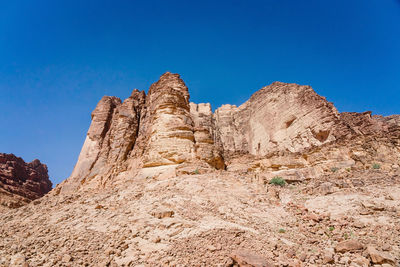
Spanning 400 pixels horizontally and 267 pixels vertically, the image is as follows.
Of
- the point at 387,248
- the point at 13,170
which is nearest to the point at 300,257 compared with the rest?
the point at 387,248

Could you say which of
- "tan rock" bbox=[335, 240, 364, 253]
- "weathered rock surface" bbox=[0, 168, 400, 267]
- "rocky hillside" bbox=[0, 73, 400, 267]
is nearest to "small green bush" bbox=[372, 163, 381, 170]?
"rocky hillside" bbox=[0, 73, 400, 267]

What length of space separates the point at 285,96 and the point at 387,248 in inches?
1074

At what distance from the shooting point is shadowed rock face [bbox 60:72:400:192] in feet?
55.0

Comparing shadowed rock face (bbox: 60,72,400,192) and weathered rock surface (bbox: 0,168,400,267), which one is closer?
weathered rock surface (bbox: 0,168,400,267)

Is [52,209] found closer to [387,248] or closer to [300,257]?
[300,257]

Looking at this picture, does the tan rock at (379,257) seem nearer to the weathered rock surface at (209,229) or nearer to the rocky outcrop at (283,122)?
the weathered rock surface at (209,229)

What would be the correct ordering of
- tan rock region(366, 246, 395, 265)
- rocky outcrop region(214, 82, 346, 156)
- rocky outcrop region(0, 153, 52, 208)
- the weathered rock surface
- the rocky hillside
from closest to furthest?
tan rock region(366, 246, 395, 265) → the weathered rock surface → the rocky hillside → rocky outcrop region(214, 82, 346, 156) → rocky outcrop region(0, 153, 52, 208)

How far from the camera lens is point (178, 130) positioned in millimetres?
17422

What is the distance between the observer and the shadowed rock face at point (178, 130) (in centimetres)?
1676

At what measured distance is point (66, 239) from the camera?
20.8 feet

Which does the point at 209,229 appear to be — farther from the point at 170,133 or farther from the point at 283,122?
the point at 283,122

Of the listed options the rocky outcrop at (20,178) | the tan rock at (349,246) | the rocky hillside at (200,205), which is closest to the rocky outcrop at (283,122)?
the rocky hillside at (200,205)

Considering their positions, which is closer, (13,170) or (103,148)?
(103,148)

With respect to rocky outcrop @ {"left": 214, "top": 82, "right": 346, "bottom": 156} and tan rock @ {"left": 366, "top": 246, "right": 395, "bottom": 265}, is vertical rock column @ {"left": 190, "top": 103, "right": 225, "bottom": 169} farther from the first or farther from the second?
rocky outcrop @ {"left": 214, "top": 82, "right": 346, "bottom": 156}
